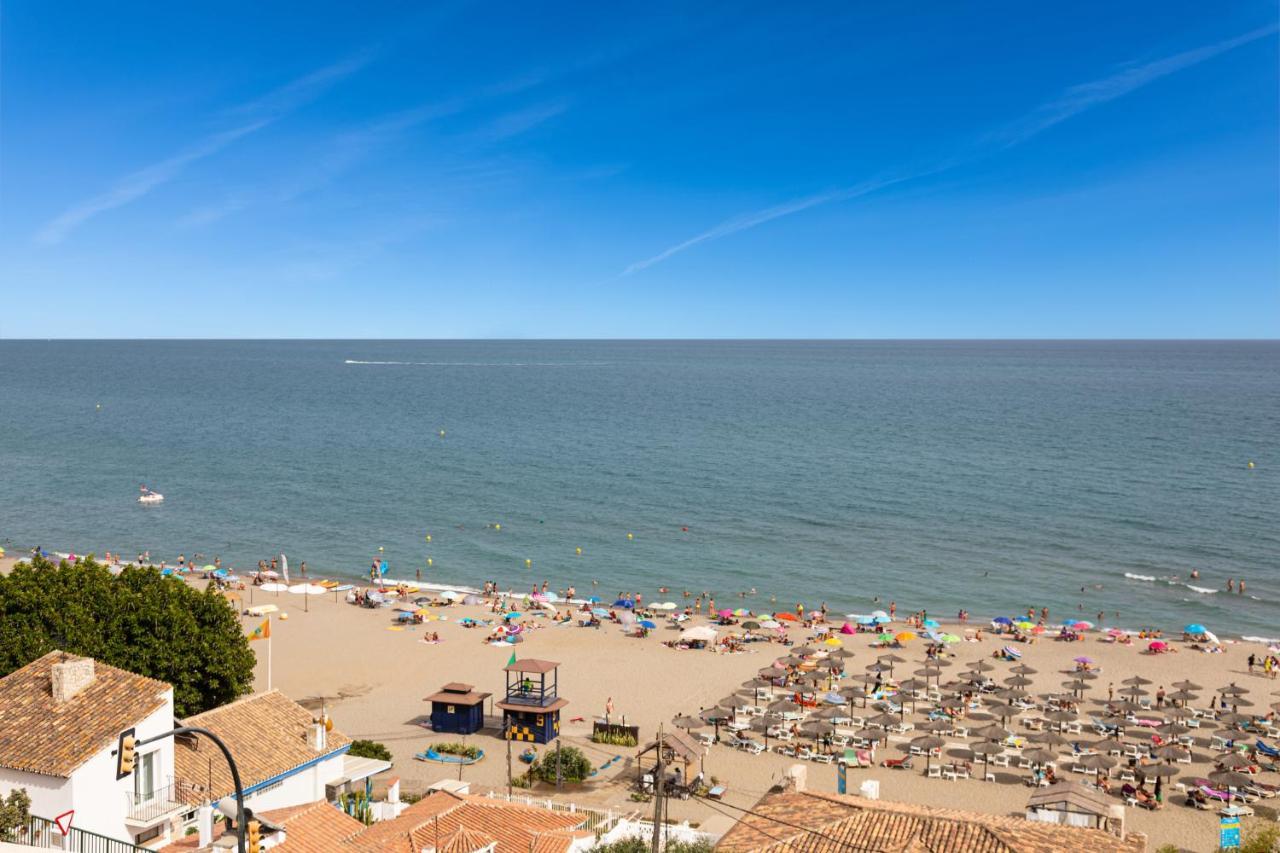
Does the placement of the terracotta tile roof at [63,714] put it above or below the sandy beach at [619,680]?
above

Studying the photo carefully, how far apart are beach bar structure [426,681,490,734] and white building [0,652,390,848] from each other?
8.53m

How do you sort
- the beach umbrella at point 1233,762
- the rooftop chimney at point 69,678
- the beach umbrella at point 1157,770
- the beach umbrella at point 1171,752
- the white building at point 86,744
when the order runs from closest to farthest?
the white building at point 86,744
the rooftop chimney at point 69,678
the beach umbrella at point 1157,770
the beach umbrella at point 1233,762
the beach umbrella at point 1171,752

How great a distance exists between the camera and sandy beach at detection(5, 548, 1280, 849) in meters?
28.0

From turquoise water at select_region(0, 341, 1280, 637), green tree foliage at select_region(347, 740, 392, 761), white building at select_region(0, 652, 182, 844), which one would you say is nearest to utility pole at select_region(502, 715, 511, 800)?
green tree foliage at select_region(347, 740, 392, 761)

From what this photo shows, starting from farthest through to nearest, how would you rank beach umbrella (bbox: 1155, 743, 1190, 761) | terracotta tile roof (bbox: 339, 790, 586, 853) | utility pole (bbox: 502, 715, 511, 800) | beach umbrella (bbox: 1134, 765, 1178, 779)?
beach umbrella (bbox: 1155, 743, 1190, 761), beach umbrella (bbox: 1134, 765, 1178, 779), utility pole (bbox: 502, 715, 511, 800), terracotta tile roof (bbox: 339, 790, 586, 853)

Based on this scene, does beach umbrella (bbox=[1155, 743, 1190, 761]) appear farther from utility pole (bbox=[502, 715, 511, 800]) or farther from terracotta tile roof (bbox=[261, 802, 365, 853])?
terracotta tile roof (bbox=[261, 802, 365, 853])

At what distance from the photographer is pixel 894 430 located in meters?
117

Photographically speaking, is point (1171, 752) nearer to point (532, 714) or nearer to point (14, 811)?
point (532, 714)

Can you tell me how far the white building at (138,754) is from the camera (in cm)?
1831

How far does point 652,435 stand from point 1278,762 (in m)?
86.0

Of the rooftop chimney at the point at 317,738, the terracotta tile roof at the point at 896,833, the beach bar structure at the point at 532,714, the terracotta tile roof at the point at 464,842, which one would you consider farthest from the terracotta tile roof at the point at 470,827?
the beach bar structure at the point at 532,714

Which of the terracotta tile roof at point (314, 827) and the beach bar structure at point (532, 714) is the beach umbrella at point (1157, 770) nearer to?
the beach bar structure at point (532, 714)

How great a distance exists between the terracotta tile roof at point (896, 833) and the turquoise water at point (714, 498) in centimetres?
3343

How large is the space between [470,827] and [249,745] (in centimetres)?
625
